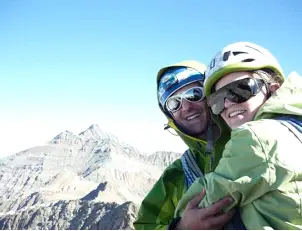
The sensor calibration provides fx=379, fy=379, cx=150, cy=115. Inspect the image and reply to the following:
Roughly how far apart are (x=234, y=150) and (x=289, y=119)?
456 millimetres

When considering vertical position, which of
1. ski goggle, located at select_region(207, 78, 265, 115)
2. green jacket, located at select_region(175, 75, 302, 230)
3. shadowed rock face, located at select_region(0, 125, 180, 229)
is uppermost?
ski goggle, located at select_region(207, 78, 265, 115)

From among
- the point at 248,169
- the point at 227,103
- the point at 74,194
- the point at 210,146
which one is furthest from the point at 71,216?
the point at 248,169

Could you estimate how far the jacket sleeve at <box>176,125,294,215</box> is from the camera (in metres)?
2.39

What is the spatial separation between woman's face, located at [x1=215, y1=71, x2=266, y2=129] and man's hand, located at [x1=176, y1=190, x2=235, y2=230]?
2.47ft

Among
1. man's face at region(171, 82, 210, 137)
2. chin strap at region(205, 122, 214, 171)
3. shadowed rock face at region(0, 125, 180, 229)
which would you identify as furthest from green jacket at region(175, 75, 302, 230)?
shadowed rock face at region(0, 125, 180, 229)

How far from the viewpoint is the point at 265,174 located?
Result: 240 centimetres

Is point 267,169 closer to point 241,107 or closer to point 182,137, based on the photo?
point 241,107

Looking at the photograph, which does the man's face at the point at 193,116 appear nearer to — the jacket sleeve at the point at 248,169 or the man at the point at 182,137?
the man at the point at 182,137

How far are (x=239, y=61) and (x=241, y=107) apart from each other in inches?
17.4

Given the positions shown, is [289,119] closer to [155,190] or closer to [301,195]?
[301,195]

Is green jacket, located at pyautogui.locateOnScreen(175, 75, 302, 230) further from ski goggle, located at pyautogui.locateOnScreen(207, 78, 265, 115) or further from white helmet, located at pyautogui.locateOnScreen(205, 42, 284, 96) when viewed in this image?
white helmet, located at pyautogui.locateOnScreen(205, 42, 284, 96)

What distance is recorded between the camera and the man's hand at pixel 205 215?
2.77 meters

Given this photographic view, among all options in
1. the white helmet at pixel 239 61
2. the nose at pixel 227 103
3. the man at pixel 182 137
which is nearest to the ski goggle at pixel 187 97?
the man at pixel 182 137

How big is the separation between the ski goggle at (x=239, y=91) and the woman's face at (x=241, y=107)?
37 mm
